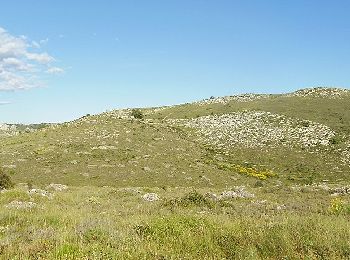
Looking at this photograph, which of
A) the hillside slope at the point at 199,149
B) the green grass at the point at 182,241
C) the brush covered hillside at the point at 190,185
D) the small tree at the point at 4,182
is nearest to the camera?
the green grass at the point at 182,241

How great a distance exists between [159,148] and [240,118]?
94.9 ft

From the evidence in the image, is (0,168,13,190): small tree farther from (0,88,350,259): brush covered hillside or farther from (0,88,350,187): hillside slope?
(0,88,350,187): hillside slope

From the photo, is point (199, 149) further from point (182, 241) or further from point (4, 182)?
point (182, 241)

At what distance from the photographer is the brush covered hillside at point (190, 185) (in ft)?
29.2

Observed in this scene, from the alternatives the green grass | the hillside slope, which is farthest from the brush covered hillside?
the hillside slope

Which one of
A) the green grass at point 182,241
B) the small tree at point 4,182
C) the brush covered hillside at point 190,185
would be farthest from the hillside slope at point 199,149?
the green grass at point 182,241

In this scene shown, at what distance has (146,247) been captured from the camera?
8.55 metres

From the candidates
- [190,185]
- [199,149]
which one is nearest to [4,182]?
[190,185]

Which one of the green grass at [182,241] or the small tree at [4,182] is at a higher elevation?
the green grass at [182,241]

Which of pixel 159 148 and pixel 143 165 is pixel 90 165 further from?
pixel 159 148

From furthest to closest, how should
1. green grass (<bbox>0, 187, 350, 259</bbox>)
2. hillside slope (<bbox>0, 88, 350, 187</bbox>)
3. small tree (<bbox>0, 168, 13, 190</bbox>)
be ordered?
hillside slope (<bbox>0, 88, 350, 187</bbox>)
small tree (<bbox>0, 168, 13, 190</bbox>)
green grass (<bbox>0, 187, 350, 259</bbox>)

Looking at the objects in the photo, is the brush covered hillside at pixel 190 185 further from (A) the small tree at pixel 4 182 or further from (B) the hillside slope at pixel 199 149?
(A) the small tree at pixel 4 182

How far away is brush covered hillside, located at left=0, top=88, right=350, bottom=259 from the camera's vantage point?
891 centimetres

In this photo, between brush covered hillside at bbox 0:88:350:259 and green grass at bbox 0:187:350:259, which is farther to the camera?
brush covered hillside at bbox 0:88:350:259
